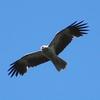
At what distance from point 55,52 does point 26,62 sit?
1713 mm

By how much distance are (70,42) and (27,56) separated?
200 cm

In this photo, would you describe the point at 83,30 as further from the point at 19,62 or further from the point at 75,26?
the point at 19,62

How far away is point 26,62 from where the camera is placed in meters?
34.5

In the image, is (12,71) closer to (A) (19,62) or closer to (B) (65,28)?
(A) (19,62)

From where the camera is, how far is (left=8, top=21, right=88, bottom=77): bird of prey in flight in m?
32.7

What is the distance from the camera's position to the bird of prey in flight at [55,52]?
3269cm

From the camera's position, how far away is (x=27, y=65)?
113 ft

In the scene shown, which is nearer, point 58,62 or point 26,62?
point 58,62

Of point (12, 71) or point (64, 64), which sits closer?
point (64, 64)

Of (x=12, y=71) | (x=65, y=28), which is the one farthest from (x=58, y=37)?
(x=12, y=71)

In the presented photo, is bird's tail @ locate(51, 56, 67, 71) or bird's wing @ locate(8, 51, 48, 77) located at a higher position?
A: bird's wing @ locate(8, 51, 48, 77)

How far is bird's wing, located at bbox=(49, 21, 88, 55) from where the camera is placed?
33375mm

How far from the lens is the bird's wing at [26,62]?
3400 centimetres

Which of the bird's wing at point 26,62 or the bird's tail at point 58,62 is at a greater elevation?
the bird's wing at point 26,62
